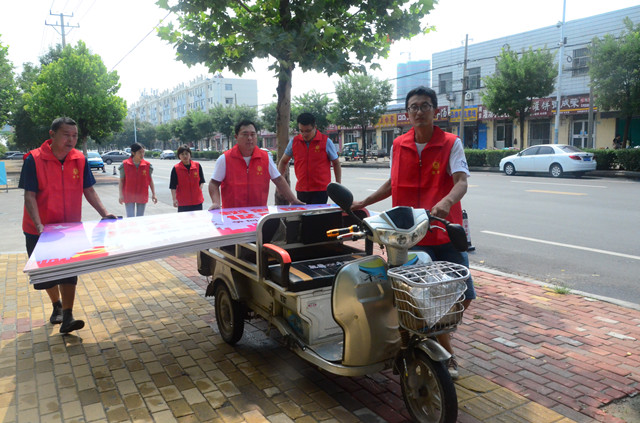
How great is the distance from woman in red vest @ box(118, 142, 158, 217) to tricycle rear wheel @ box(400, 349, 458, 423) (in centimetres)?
690

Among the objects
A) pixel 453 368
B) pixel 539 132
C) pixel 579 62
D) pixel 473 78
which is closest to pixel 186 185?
pixel 453 368

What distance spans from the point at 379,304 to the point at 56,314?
3.50 meters

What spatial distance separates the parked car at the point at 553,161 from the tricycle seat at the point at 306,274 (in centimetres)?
1905

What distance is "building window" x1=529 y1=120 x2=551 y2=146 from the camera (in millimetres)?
32750

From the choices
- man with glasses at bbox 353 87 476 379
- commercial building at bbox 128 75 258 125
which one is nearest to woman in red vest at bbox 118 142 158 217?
man with glasses at bbox 353 87 476 379

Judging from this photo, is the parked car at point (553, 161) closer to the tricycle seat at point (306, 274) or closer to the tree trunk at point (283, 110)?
the tree trunk at point (283, 110)

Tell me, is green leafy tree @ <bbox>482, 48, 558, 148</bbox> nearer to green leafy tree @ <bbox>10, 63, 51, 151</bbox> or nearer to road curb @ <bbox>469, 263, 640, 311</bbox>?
road curb @ <bbox>469, 263, 640, 311</bbox>

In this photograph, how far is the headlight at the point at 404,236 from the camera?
8.59ft

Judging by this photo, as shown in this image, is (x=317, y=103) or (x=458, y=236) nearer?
(x=458, y=236)

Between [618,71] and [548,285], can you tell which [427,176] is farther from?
[618,71]

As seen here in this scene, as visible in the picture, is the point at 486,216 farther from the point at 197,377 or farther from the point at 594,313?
the point at 197,377

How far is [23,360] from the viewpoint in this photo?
390 cm

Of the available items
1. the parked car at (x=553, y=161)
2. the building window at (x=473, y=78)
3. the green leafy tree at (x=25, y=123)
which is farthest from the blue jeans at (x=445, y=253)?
the green leafy tree at (x=25, y=123)

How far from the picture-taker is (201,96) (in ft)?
328
